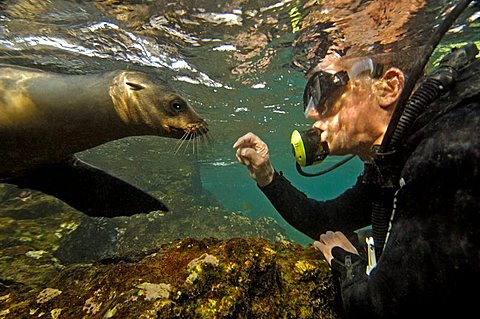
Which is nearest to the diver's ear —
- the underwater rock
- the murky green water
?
the underwater rock

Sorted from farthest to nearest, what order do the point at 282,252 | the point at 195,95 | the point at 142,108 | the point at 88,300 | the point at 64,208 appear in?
the point at 195,95 → the point at 64,208 → the point at 142,108 → the point at 282,252 → the point at 88,300

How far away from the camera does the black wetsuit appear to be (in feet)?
3.66

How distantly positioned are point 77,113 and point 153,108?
82 centimetres

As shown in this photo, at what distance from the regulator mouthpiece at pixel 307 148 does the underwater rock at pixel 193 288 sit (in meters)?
1.13

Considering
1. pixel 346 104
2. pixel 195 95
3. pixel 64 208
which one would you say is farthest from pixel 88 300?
pixel 195 95

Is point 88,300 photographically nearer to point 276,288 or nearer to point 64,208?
point 276,288

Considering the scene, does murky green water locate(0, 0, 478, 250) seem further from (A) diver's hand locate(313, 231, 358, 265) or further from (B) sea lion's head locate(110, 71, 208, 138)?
(A) diver's hand locate(313, 231, 358, 265)

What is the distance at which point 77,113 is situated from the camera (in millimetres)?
3199

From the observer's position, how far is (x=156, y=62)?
30.3 feet

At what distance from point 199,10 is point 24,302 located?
20.6 feet

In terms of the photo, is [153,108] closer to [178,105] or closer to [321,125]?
[178,105]

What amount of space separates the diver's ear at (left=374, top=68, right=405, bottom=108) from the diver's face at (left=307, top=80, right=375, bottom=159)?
112mm

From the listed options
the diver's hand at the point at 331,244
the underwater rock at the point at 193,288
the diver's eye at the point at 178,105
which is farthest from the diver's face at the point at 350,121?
the diver's eye at the point at 178,105

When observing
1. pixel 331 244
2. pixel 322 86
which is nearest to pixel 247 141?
pixel 322 86
